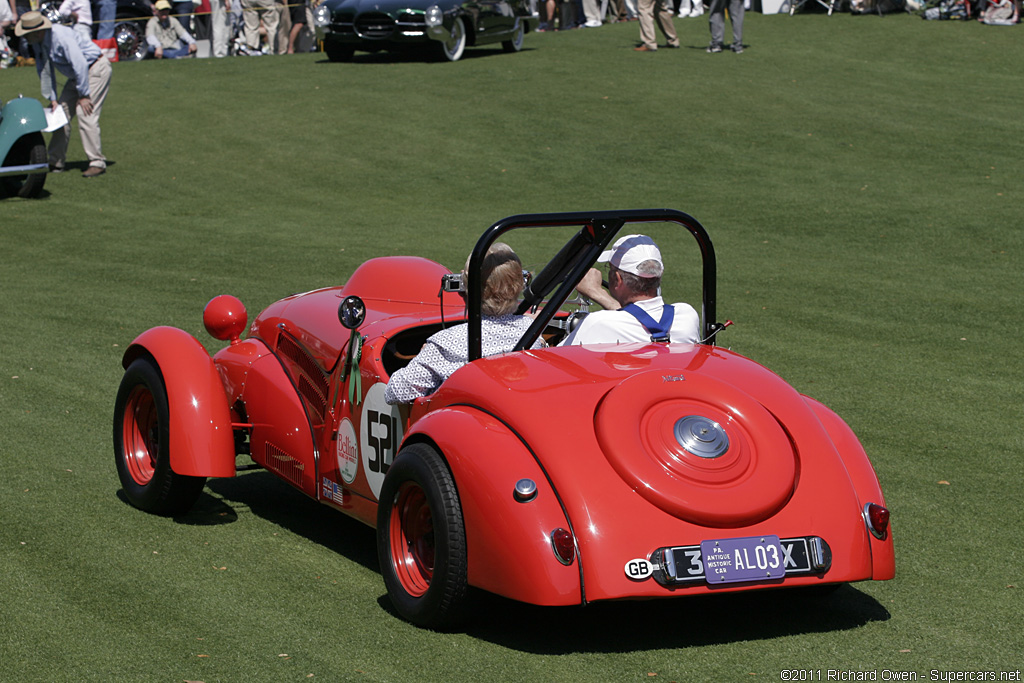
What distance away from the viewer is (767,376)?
4492 mm

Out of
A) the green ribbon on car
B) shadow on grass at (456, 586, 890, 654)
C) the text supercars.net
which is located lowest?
shadow on grass at (456, 586, 890, 654)

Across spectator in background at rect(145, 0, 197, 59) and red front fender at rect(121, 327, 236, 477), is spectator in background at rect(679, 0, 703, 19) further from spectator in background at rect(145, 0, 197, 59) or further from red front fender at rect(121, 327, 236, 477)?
red front fender at rect(121, 327, 236, 477)

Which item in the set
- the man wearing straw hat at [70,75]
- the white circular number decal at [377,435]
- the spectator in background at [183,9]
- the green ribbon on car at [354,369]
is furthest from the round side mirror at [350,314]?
the spectator in background at [183,9]

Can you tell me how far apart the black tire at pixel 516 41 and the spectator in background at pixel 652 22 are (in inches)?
87.1

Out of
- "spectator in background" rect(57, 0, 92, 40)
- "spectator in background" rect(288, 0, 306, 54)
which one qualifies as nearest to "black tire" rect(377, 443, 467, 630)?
"spectator in background" rect(57, 0, 92, 40)

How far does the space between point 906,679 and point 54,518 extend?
144 inches

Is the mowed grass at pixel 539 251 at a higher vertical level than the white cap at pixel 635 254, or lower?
lower

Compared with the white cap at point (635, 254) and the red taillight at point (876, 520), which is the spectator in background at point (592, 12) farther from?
the red taillight at point (876, 520)

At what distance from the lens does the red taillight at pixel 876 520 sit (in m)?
4.10

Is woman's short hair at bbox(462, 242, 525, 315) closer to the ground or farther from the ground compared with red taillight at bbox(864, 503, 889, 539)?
farther from the ground

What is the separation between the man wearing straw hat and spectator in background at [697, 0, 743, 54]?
440 inches

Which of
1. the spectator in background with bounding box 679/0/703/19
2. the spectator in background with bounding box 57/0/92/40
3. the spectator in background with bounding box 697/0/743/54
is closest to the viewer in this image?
the spectator in background with bounding box 57/0/92/40

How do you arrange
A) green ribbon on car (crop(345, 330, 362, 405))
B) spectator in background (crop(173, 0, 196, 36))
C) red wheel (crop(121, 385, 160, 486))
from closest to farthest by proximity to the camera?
green ribbon on car (crop(345, 330, 362, 405))
red wheel (crop(121, 385, 160, 486))
spectator in background (crop(173, 0, 196, 36))

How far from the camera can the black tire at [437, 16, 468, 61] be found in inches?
852
